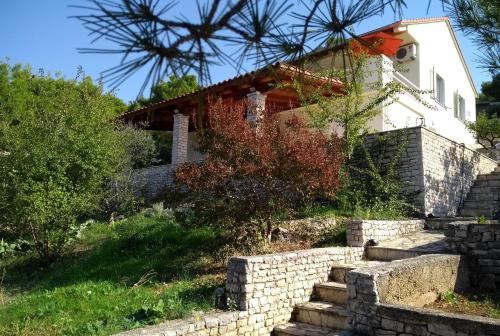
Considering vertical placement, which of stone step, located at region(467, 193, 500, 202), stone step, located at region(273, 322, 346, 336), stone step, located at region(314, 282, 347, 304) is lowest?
stone step, located at region(273, 322, 346, 336)

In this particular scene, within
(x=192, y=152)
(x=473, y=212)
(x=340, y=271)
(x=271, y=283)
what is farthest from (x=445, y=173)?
(x=192, y=152)

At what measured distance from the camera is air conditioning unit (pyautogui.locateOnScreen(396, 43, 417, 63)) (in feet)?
51.0

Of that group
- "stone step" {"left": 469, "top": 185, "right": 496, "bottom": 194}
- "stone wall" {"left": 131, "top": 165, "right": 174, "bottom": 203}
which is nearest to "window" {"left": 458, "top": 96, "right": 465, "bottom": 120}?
"stone step" {"left": 469, "top": 185, "right": 496, "bottom": 194}

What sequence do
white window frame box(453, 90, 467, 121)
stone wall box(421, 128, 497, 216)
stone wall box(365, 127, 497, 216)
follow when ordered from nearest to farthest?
stone wall box(365, 127, 497, 216)
stone wall box(421, 128, 497, 216)
white window frame box(453, 90, 467, 121)

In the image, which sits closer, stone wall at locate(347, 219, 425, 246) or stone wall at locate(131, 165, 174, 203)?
stone wall at locate(347, 219, 425, 246)

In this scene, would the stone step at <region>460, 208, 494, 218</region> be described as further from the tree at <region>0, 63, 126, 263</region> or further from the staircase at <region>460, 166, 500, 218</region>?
the tree at <region>0, 63, 126, 263</region>

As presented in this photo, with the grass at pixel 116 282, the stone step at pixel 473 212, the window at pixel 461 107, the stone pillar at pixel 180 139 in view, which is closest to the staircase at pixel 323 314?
the grass at pixel 116 282

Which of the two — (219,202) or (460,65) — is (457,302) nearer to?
(219,202)

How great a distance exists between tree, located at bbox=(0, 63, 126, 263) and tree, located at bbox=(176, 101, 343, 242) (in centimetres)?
398

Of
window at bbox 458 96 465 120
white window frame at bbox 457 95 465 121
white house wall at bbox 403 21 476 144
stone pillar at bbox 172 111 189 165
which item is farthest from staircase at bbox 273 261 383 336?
window at bbox 458 96 465 120

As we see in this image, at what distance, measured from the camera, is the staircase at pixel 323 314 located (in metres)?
5.67

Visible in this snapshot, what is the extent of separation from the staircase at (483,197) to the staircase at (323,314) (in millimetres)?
6194

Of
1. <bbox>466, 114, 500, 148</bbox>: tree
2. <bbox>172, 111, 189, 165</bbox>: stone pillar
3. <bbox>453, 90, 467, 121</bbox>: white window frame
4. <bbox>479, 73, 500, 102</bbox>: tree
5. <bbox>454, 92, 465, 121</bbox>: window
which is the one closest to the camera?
<bbox>172, 111, 189, 165</bbox>: stone pillar

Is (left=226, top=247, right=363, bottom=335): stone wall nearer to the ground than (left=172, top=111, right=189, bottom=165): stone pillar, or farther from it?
nearer to the ground
